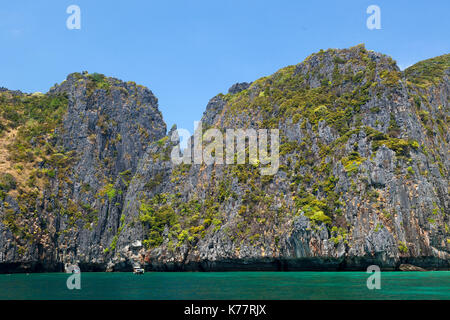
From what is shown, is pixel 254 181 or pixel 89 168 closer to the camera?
pixel 254 181

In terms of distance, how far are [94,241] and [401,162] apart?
7429 cm

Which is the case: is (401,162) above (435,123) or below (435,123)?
below

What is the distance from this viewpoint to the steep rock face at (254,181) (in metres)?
64.9

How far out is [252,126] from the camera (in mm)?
99000

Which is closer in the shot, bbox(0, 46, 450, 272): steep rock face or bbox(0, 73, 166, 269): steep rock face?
bbox(0, 46, 450, 272): steep rock face

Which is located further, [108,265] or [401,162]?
[108,265]

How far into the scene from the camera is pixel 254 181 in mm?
86375

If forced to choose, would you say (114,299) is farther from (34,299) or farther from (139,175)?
(139,175)

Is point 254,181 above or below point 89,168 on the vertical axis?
below

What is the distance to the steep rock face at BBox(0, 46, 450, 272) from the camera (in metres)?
64.9

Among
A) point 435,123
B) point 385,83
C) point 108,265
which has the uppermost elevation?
point 385,83

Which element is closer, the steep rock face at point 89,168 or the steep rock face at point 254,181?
the steep rock face at point 254,181
